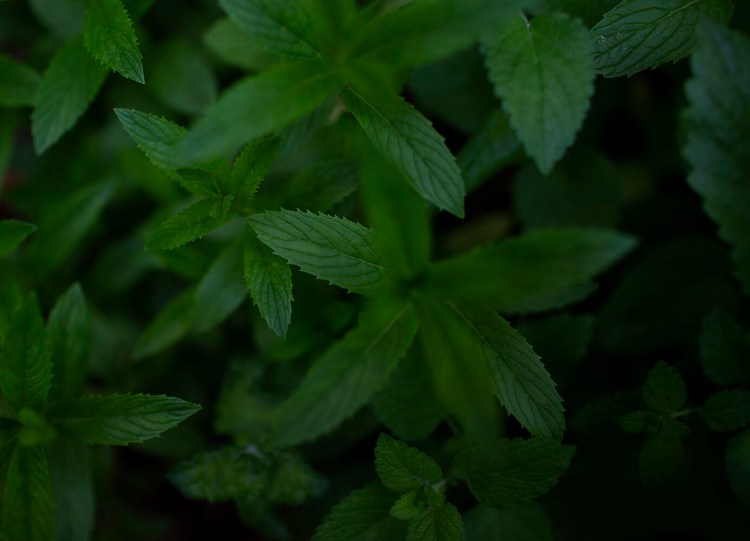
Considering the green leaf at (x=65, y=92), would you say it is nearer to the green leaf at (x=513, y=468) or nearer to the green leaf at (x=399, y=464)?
the green leaf at (x=399, y=464)

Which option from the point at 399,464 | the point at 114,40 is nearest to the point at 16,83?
the point at 114,40

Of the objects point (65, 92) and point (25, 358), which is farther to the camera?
point (65, 92)

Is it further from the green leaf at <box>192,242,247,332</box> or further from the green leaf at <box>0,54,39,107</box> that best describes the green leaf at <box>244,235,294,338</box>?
the green leaf at <box>0,54,39,107</box>

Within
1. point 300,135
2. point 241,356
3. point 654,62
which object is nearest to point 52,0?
point 300,135

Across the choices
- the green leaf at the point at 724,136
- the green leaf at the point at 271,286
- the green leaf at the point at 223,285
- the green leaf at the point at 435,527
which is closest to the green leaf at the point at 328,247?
the green leaf at the point at 271,286

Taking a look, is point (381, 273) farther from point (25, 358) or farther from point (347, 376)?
point (25, 358)

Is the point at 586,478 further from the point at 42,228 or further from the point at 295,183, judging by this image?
the point at 42,228
